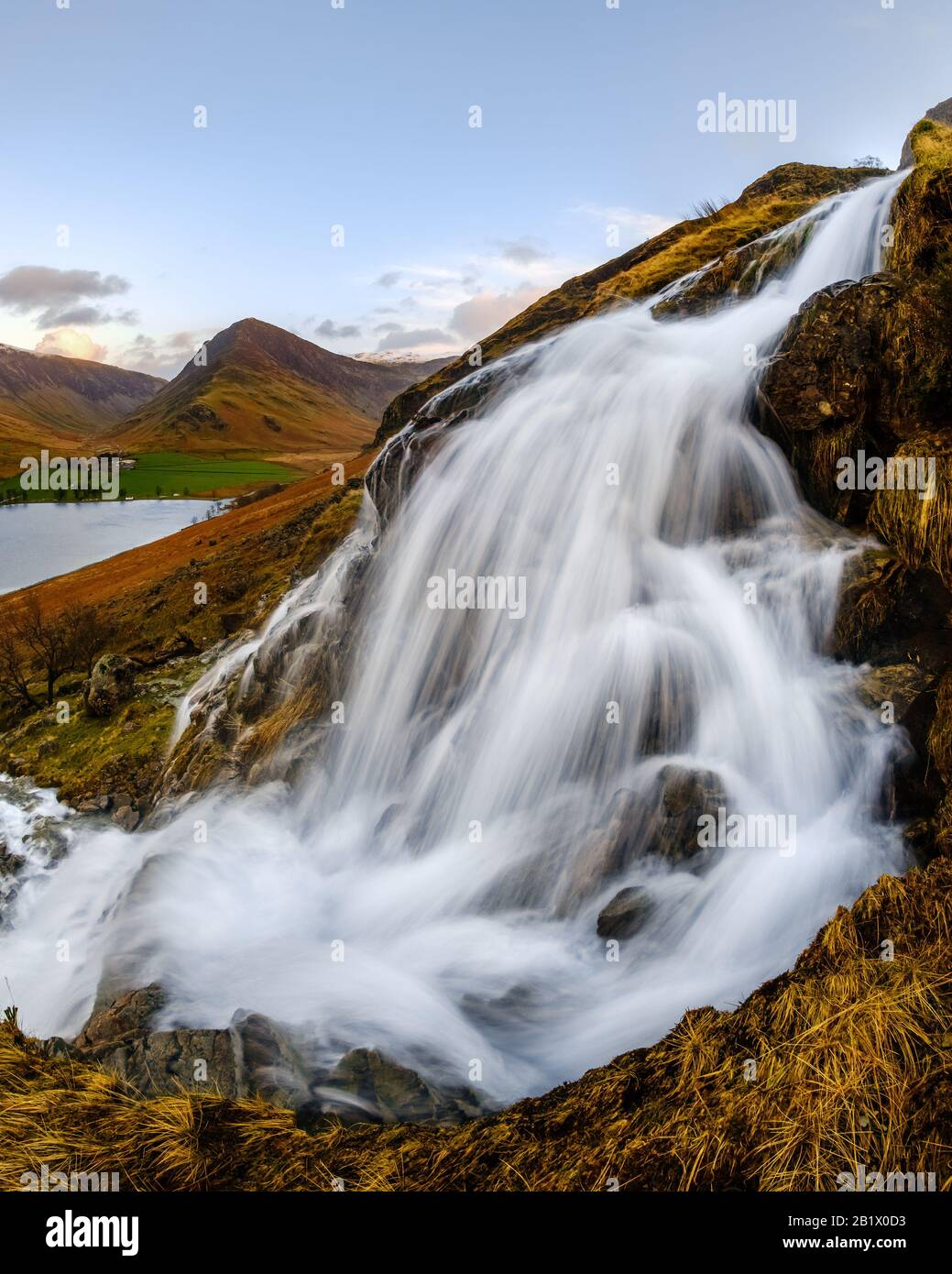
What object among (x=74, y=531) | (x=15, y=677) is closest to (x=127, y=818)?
(x=15, y=677)

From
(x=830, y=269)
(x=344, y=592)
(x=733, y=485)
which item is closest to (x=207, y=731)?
(x=344, y=592)

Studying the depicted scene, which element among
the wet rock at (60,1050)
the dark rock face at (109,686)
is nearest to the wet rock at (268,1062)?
the wet rock at (60,1050)

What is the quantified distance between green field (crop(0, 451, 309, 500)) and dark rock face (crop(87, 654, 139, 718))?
79367 mm

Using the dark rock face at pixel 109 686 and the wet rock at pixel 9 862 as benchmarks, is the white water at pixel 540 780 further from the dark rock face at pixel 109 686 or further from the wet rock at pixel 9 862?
the dark rock face at pixel 109 686

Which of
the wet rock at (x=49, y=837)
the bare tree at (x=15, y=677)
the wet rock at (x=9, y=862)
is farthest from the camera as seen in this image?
the bare tree at (x=15, y=677)

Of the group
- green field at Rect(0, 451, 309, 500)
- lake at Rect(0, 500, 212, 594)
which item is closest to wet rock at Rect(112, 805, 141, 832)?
lake at Rect(0, 500, 212, 594)

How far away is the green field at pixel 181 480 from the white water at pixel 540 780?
8642cm

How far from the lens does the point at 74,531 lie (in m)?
70.2

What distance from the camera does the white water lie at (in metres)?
6.97

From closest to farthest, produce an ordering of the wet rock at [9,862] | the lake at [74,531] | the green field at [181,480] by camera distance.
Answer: the wet rock at [9,862] → the lake at [74,531] → the green field at [181,480]

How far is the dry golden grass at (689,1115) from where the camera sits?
3617 mm

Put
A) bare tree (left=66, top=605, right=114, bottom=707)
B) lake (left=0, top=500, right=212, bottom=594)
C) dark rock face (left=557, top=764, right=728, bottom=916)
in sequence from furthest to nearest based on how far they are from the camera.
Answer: lake (left=0, top=500, right=212, bottom=594), bare tree (left=66, top=605, right=114, bottom=707), dark rock face (left=557, top=764, right=728, bottom=916)

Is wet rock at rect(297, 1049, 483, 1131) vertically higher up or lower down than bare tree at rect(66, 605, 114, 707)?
lower down

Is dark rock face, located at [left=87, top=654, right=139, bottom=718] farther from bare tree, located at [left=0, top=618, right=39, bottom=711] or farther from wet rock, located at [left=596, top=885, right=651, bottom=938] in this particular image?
wet rock, located at [left=596, top=885, right=651, bottom=938]
